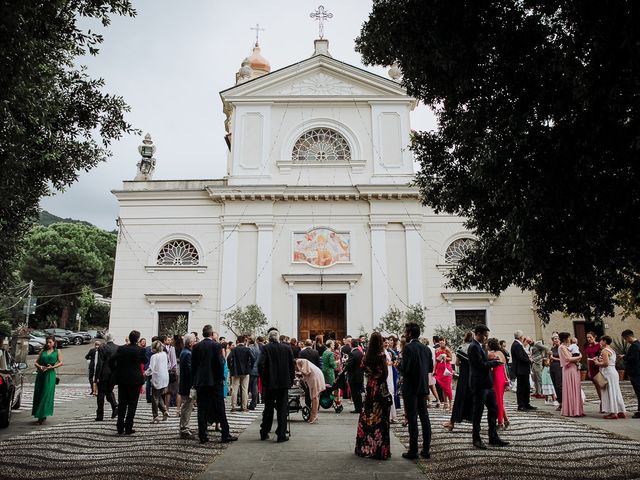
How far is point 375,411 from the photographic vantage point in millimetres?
6664

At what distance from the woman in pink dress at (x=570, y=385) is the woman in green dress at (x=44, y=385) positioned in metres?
10.6

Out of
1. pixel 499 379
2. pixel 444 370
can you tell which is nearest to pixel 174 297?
pixel 444 370

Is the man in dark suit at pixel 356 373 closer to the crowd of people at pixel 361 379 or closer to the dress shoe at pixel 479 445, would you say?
the crowd of people at pixel 361 379

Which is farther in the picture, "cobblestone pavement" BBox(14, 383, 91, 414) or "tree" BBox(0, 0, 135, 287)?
"cobblestone pavement" BBox(14, 383, 91, 414)

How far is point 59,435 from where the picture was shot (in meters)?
8.35

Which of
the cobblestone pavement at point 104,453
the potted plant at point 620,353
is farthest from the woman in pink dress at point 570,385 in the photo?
the potted plant at point 620,353

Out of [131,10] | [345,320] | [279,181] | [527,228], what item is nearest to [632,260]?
[527,228]

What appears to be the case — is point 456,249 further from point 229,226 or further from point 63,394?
point 63,394

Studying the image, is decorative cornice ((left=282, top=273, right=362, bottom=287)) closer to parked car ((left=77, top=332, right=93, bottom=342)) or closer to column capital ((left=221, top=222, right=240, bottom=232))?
column capital ((left=221, top=222, right=240, bottom=232))

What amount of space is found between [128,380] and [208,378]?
167 centimetres

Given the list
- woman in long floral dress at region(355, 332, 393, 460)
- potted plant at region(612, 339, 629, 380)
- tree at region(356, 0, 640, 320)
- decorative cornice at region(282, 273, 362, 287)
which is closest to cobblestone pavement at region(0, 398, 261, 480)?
woman in long floral dress at region(355, 332, 393, 460)

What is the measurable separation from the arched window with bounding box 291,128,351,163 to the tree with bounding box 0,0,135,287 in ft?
50.1

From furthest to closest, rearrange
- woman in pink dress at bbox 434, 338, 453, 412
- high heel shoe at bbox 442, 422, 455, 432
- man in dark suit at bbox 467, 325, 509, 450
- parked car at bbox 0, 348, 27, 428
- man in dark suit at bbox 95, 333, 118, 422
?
woman in pink dress at bbox 434, 338, 453, 412 < man in dark suit at bbox 95, 333, 118, 422 < parked car at bbox 0, 348, 27, 428 < high heel shoe at bbox 442, 422, 455, 432 < man in dark suit at bbox 467, 325, 509, 450

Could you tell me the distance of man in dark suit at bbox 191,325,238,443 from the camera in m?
7.74
